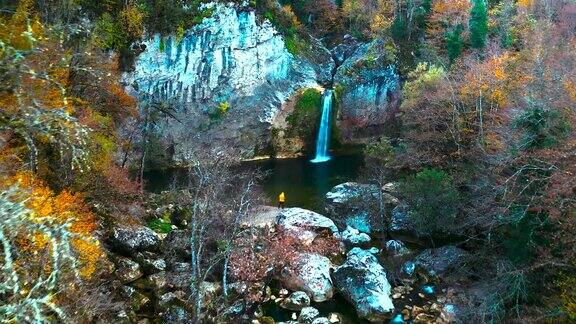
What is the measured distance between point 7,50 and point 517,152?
15417 mm

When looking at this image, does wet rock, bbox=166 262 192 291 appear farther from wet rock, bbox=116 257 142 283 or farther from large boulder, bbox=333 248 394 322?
large boulder, bbox=333 248 394 322

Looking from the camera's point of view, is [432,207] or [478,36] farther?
[478,36]

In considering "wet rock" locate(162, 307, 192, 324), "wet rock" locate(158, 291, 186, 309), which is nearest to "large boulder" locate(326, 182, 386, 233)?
"wet rock" locate(158, 291, 186, 309)

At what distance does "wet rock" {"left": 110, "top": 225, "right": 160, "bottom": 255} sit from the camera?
18.6 meters

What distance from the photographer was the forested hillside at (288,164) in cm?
970

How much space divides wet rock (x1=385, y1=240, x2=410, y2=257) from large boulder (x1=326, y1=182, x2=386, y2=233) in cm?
127

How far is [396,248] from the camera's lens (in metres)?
21.0

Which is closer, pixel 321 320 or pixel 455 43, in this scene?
pixel 321 320

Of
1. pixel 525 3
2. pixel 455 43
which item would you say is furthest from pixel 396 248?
pixel 525 3

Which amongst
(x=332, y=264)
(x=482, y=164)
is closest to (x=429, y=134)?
(x=482, y=164)

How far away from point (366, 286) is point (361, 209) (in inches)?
288

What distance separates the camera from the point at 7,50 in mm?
4664

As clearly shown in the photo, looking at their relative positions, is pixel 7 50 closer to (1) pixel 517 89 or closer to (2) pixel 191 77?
(1) pixel 517 89

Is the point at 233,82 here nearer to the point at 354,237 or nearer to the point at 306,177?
the point at 306,177
